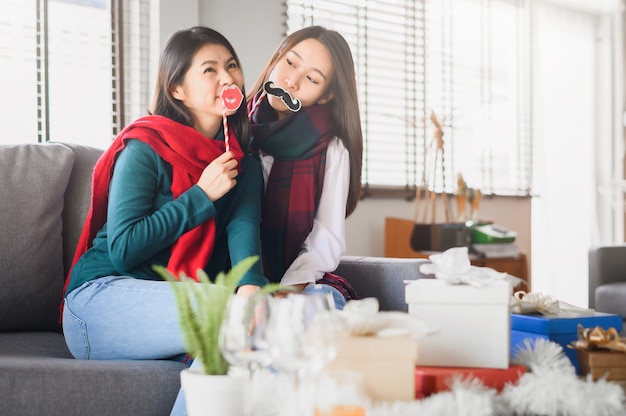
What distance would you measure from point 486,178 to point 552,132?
89 cm

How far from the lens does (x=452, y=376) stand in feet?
3.10

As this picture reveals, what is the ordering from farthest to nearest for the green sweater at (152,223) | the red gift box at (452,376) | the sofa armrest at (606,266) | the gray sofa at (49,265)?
the sofa armrest at (606,266) < the green sweater at (152,223) < the gray sofa at (49,265) < the red gift box at (452,376)

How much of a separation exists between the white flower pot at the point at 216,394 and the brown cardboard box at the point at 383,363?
0.42ft

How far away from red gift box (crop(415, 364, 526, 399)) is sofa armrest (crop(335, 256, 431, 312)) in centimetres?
87

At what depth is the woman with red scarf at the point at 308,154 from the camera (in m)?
1.89

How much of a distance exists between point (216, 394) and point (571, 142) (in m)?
4.87

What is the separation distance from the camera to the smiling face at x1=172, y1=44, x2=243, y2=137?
5.82ft

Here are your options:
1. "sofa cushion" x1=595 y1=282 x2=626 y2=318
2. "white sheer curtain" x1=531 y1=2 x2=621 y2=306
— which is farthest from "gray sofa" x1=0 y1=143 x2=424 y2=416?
"white sheer curtain" x1=531 y1=2 x2=621 y2=306

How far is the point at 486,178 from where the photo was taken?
4.57 m

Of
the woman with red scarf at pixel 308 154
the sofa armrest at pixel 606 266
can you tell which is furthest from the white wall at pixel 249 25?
the sofa armrest at pixel 606 266

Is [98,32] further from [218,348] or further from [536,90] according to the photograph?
[536,90]

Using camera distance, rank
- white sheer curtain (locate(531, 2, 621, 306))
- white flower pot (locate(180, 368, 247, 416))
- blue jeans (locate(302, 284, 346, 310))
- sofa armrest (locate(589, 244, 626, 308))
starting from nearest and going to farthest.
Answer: white flower pot (locate(180, 368, 247, 416))
blue jeans (locate(302, 284, 346, 310))
sofa armrest (locate(589, 244, 626, 308))
white sheer curtain (locate(531, 2, 621, 306))

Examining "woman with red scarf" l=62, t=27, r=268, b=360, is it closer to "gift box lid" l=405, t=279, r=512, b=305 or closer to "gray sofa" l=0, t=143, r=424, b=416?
"gray sofa" l=0, t=143, r=424, b=416

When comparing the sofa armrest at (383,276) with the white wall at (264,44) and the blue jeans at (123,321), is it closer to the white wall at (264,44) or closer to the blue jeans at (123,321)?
the blue jeans at (123,321)
